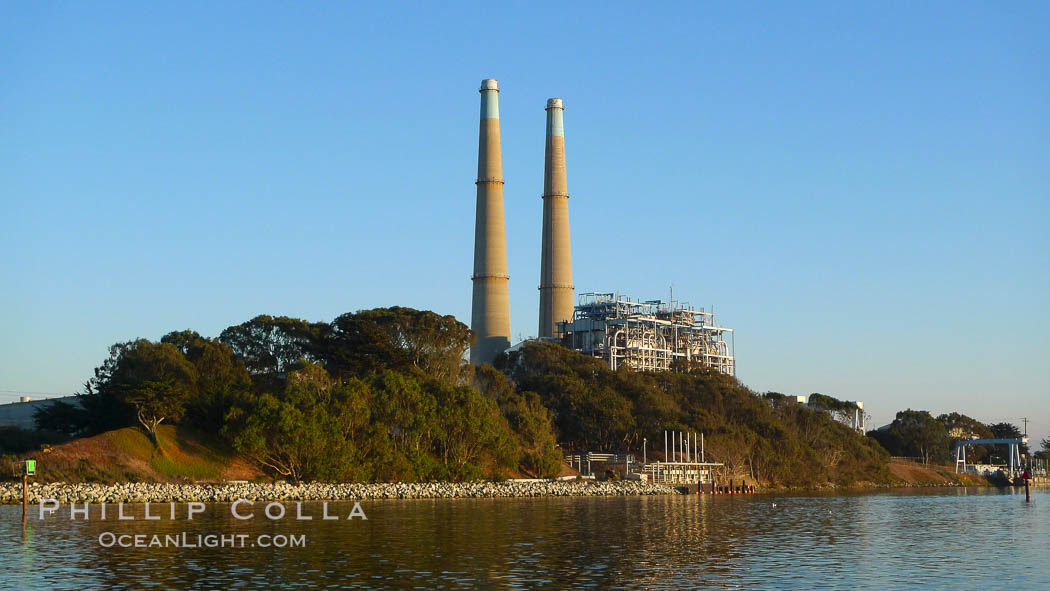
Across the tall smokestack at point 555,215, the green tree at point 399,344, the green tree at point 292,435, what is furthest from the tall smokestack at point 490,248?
the green tree at point 292,435

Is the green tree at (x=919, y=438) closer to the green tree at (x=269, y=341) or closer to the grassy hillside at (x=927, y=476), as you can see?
the grassy hillside at (x=927, y=476)

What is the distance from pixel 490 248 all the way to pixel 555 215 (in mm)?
9154

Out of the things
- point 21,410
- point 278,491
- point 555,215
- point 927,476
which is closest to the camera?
point 278,491

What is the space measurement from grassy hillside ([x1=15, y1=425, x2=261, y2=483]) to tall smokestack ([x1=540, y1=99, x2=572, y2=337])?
191 feet

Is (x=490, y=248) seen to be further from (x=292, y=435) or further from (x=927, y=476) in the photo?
(x=927, y=476)

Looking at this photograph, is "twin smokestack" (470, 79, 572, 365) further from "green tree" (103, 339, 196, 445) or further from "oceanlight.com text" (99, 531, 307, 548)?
"oceanlight.com text" (99, 531, 307, 548)

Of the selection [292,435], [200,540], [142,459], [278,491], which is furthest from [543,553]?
[142,459]

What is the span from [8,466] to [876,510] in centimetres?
5094

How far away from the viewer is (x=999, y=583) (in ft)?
95.9

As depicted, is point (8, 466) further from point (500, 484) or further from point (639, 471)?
point (639, 471)

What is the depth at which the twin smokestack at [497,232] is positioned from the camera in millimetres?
121688

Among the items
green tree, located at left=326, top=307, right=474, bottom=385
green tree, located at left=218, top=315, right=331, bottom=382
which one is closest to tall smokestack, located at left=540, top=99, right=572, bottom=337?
green tree, located at left=326, top=307, right=474, bottom=385

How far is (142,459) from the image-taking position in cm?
6988

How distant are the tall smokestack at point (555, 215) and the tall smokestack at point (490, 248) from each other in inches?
258
